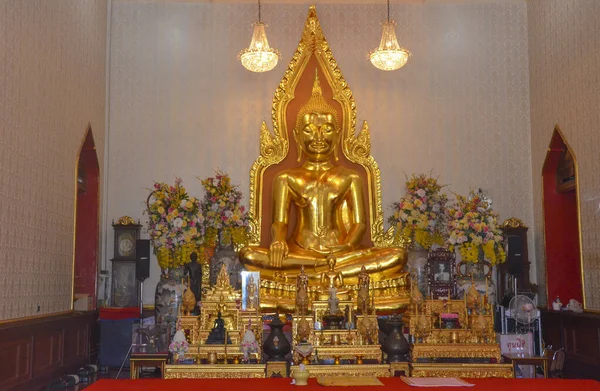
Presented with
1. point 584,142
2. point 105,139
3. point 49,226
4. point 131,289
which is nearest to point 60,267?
point 49,226

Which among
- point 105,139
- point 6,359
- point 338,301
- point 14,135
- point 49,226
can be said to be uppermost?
point 105,139

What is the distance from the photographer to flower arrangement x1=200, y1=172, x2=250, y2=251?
7914 mm

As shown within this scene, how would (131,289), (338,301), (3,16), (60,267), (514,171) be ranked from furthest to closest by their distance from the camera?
1. (514,171)
2. (131,289)
3. (60,267)
4. (338,301)
5. (3,16)

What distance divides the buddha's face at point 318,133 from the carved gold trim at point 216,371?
13.0ft

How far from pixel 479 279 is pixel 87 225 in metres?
4.34

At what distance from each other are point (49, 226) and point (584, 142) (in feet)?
16.8

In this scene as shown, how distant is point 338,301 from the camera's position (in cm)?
639

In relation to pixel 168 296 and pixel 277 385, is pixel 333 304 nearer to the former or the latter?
pixel 168 296

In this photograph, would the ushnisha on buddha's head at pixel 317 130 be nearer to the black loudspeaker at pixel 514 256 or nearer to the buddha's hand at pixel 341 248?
the buddha's hand at pixel 341 248

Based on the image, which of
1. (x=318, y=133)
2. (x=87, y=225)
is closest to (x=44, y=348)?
(x=87, y=225)

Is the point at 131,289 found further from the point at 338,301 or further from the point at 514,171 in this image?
the point at 514,171

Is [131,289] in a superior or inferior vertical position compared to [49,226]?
inferior

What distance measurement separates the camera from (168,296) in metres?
7.71

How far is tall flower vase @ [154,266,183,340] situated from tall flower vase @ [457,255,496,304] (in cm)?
296
